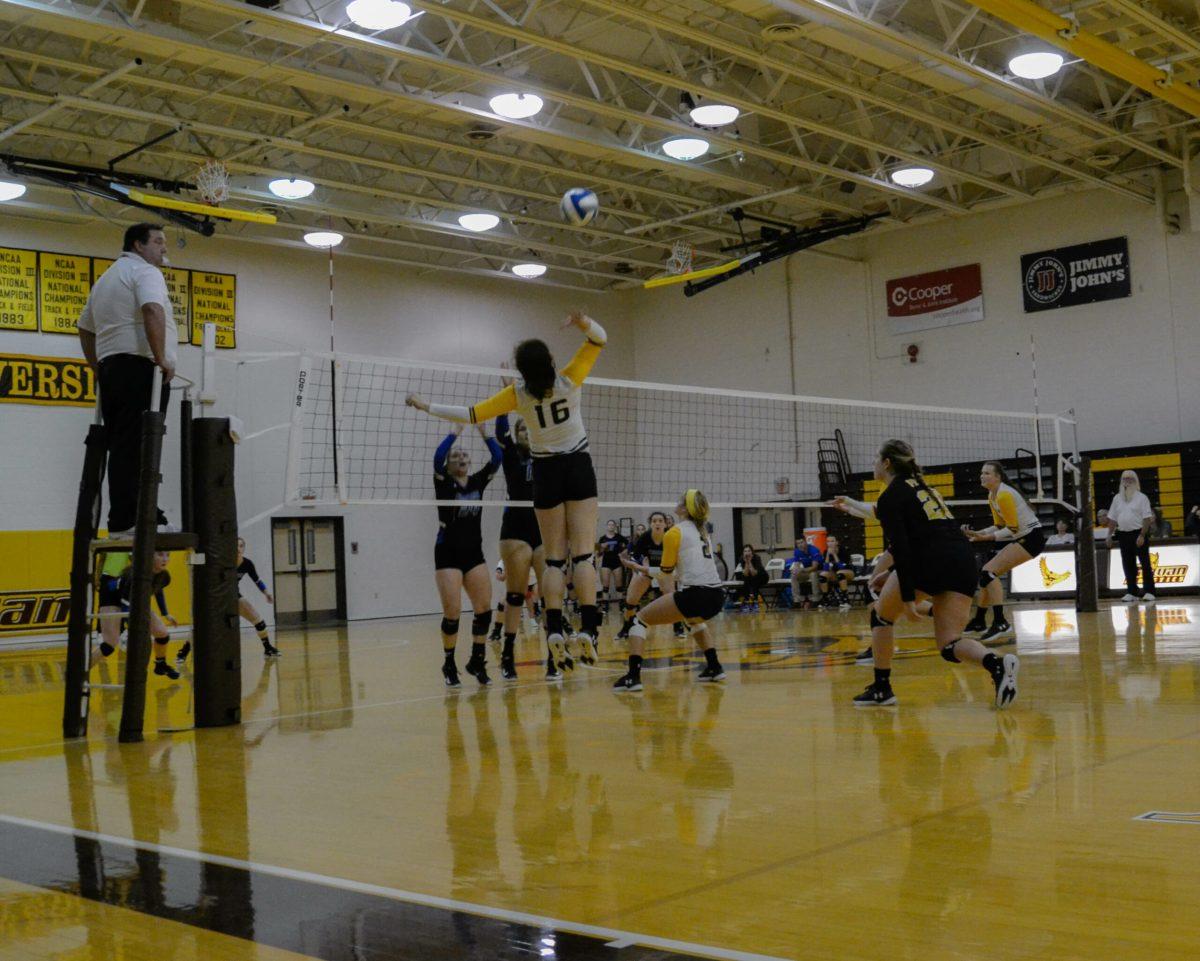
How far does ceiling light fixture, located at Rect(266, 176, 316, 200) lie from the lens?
57.9 feet

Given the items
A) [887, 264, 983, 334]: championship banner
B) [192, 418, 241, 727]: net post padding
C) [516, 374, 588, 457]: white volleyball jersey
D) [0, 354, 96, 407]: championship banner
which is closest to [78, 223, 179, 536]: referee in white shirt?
[192, 418, 241, 727]: net post padding

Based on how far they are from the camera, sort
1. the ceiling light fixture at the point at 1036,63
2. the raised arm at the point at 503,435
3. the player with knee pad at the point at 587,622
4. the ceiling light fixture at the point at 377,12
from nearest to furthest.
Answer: the player with knee pad at the point at 587,622 → the raised arm at the point at 503,435 → the ceiling light fixture at the point at 377,12 → the ceiling light fixture at the point at 1036,63

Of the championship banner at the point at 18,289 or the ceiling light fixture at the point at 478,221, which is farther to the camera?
the ceiling light fixture at the point at 478,221

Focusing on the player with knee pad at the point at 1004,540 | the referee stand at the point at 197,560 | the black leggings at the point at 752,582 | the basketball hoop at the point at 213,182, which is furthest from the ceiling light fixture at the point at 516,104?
the referee stand at the point at 197,560

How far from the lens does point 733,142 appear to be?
57.1 feet

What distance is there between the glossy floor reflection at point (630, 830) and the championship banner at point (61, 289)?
554 inches

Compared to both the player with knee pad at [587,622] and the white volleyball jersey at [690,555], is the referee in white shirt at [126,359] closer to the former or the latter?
the player with knee pad at [587,622]

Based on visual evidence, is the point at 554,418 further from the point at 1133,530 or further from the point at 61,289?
the point at 61,289

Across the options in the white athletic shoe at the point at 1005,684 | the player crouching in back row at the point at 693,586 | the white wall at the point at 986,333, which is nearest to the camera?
the white athletic shoe at the point at 1005,684

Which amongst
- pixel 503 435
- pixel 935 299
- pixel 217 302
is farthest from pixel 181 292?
pixel 503 435

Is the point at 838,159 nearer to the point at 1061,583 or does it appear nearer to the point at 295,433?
the point at 1061,583

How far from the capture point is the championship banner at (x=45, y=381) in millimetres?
18719

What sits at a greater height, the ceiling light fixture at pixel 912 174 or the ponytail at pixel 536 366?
the ceiling light fixture at pixel 912 174

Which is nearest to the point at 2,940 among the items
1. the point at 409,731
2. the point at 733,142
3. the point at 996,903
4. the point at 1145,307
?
the point at 996,903
